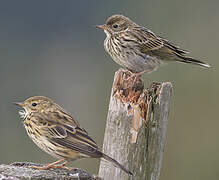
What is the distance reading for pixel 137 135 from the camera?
9.37m

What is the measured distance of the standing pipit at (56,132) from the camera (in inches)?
406

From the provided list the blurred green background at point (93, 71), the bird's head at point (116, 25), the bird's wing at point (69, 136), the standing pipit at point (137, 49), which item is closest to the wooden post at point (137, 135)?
the bird's wing at point (69, 136)

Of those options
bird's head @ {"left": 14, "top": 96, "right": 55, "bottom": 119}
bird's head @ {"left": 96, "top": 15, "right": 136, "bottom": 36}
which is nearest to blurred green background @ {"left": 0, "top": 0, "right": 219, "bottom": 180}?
bird's head @ {"left": 96, "top": 15, "right": 136, "bottom": 36}

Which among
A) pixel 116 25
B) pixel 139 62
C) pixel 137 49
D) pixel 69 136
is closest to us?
pixel 69 136

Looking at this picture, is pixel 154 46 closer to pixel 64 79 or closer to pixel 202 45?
pixel 202 45

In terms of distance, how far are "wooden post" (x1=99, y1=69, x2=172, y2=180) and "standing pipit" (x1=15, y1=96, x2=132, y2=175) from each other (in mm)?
418

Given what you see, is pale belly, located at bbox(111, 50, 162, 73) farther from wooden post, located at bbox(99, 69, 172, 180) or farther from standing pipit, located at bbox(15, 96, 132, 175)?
wooden post, located at bbox(99, 69, 172, 180)

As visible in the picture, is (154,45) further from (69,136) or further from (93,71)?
(93,71)

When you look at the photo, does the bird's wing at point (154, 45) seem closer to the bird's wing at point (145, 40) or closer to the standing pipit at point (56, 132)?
the bird's wing at point (145, 40)

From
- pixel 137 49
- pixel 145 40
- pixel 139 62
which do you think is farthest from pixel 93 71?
pixel 139 62

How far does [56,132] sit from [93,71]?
74.4ft

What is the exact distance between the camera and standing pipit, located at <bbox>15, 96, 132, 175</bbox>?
10.3m

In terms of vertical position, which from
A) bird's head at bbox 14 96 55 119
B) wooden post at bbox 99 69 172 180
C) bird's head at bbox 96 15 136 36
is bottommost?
wooden post at bbox 99 69 172 180

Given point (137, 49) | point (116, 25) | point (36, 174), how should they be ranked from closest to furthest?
point (36, 174) → point (137, 49) → point (116, 25)
